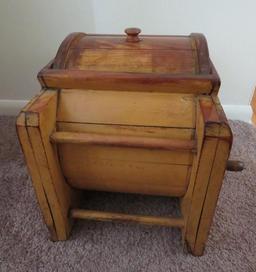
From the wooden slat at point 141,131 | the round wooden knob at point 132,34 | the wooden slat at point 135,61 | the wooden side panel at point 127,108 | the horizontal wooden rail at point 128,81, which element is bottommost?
the wooden slat at point 141,131

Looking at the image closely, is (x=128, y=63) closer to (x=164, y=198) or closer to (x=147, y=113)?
(x=147, y=113)

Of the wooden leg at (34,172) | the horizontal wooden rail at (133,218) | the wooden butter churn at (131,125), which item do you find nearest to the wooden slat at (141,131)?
the wooden butter churn at (131,125)

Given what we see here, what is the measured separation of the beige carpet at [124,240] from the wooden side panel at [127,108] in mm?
368

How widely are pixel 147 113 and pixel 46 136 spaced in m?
0.24

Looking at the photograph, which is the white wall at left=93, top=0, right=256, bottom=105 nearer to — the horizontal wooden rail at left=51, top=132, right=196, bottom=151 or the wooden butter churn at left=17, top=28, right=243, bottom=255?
the wooden butter churn at left=17, top=28, right=243, bottom=255

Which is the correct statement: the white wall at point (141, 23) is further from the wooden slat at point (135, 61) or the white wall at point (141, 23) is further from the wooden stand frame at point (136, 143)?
the wooden stand frame at point (136, 143)

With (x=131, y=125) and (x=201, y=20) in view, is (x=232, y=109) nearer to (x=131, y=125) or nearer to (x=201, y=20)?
(x=201, y=20)

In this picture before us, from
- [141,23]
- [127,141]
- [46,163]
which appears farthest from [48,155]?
[141,23]

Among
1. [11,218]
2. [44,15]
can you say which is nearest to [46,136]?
[11,218]

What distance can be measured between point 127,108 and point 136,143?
0.35 feet

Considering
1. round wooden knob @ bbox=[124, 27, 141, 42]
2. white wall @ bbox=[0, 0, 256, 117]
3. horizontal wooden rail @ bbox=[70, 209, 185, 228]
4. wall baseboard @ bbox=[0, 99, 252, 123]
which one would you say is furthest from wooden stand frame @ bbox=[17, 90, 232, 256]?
wall baseboard @ bbox=[0, 99, 252, 123]

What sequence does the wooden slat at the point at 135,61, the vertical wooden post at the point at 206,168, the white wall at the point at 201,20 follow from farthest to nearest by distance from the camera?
the white wall at the point at 201,20 → the wooden slat at the point at 135,61 → the vertical wooden post at the point at 206,168

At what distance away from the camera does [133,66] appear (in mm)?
681

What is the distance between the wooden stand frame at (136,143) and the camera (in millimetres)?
579
